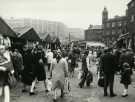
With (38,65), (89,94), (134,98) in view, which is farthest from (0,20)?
(134,98)

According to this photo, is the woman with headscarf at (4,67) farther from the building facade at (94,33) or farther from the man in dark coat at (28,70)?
the building facade at (94,33)

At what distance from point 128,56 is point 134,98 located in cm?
163

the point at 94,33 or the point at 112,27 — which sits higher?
the point at 112,27

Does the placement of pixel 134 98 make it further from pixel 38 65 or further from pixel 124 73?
pixel 38 65

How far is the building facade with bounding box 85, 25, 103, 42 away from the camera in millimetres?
121938

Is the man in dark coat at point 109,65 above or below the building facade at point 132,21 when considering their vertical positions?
below

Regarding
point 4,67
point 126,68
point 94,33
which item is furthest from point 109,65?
point 94,33

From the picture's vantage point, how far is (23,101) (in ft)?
30.3

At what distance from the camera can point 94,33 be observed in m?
123

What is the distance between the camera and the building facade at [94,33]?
121938 mm

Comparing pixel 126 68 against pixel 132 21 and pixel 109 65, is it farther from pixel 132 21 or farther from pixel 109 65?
pixel 132 21

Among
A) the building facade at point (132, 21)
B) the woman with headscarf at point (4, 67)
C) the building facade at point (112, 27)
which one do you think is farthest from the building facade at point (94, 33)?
the woman with headscarf at point (4, 67)

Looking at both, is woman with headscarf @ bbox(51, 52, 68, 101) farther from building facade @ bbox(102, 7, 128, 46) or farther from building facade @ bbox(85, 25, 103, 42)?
building facade @ bbox(85, 25, 103, 42)

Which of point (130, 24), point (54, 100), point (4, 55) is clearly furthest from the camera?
point (130, 24)
